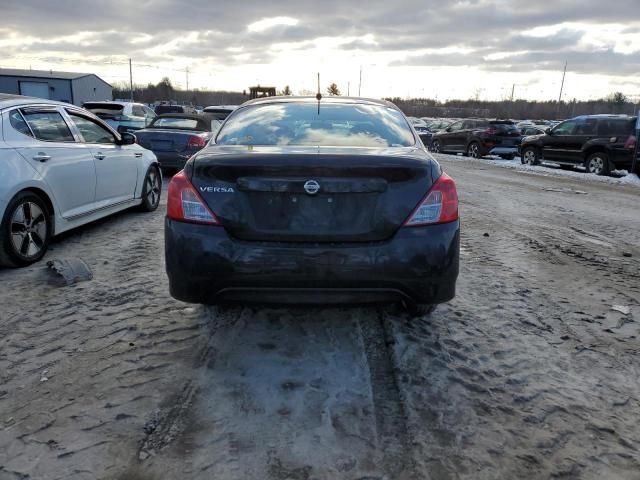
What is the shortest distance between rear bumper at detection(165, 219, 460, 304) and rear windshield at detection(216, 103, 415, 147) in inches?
35.3

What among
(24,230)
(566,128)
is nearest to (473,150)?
(566,128)

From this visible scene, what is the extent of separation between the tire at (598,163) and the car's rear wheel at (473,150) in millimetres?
5330

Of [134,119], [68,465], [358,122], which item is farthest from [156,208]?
[134,119]

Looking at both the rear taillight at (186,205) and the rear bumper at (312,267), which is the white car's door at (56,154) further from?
the rear bumper at (312,267)

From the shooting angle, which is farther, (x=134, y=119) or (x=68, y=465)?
(x=134, y=119)

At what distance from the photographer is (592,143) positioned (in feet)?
49.7

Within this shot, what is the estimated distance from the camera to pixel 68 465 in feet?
7.25

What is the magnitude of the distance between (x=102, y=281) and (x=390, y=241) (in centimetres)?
286

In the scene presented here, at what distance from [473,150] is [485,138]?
0.86 m

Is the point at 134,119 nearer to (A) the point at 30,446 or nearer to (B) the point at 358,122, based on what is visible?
(B) the point at 358,122

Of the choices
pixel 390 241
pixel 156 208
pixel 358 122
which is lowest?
pixel 156 208

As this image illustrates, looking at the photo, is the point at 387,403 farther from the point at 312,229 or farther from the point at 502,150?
A: the point at 502,150

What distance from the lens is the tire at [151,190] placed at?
292 inches

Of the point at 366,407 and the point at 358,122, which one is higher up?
the point at 358,122
